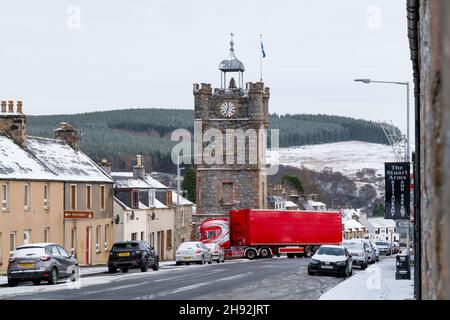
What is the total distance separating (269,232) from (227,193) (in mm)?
23780

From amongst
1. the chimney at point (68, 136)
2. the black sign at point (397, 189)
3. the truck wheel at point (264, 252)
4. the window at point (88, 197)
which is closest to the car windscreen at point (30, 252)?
the black sign at point (397, 189)

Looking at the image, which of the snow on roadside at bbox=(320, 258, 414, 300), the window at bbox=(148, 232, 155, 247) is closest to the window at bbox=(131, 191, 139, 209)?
the window at bbox=(148, 232, 155, 247)

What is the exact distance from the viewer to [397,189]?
31172mm

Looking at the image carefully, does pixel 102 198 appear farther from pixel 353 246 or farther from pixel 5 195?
pixel 353 246

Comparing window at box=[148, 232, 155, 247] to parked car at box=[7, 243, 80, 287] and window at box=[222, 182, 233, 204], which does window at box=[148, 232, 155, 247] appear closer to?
window at box=[222, 182, 233, 204]

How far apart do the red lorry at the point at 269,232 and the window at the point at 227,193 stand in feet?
62.4

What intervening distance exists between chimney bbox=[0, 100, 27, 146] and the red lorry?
70.1 feet

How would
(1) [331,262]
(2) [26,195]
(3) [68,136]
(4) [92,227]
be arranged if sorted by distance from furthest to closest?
(3) [68,136] < (4) [92,227] < (2) [26,195] < (1) [331,262]

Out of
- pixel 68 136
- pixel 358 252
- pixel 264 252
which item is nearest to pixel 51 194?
pixel 68 136

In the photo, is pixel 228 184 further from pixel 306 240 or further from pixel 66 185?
pixel 66 185

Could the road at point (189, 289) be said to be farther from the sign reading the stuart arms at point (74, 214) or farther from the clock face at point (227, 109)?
the clock face at point (227, 109)

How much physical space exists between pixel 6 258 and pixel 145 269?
6.60 meters

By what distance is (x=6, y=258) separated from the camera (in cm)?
4747
